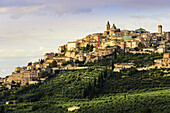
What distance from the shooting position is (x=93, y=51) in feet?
299

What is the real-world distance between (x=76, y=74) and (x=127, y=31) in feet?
133

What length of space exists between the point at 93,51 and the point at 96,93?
1463 inches

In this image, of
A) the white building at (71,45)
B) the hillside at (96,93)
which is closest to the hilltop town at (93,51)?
the white building at (71,45)

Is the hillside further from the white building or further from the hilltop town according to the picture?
the white building

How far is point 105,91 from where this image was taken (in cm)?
5619

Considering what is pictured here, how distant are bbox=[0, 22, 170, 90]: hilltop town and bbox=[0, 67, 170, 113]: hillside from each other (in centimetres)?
445

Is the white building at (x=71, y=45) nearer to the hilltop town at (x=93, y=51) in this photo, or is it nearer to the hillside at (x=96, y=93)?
the hilltop town at (x=93, y=51)

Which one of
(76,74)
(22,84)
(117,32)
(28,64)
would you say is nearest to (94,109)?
(76,74)

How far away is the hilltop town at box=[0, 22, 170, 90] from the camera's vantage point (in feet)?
256

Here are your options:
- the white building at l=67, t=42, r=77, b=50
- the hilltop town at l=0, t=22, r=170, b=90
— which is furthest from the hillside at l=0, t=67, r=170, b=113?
the white building at l=67, t=42, r=77, b=50

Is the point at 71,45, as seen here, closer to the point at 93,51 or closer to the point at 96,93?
the point at 93,51

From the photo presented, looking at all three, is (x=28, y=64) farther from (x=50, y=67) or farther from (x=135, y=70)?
(x=135, y=70)

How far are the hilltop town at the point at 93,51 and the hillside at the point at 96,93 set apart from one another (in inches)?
175

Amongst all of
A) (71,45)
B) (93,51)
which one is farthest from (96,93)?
(71,45)
